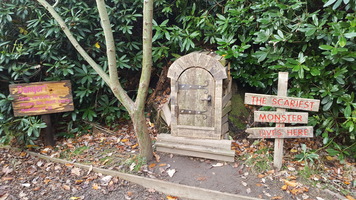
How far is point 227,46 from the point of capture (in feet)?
13.4

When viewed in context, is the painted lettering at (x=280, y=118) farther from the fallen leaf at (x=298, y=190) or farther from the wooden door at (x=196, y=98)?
the fallen leaf at (x=298, y=190)

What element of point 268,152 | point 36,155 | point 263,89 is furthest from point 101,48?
point 268,152

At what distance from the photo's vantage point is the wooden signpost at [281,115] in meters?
3.33

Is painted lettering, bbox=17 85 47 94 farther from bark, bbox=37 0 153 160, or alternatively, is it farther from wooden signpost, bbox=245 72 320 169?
wooden signpost, bbox=245 72 320 169

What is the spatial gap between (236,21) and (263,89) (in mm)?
1284

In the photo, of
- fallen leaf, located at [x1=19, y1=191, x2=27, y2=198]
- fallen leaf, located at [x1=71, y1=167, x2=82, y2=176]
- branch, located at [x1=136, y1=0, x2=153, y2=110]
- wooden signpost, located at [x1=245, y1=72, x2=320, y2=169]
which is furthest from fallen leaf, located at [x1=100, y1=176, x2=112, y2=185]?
wooden signpost, located at [x1=245, y1=72, x2=320, y2=169]

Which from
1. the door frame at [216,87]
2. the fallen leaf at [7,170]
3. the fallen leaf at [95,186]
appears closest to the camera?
the fallen leaf at [95,186]

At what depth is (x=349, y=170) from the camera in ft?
11.8

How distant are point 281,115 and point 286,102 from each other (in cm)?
19

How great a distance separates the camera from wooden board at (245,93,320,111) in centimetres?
326

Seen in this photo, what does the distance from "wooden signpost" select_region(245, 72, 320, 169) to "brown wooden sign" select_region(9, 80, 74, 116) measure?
120 inches

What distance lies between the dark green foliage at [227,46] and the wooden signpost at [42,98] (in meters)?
0.23

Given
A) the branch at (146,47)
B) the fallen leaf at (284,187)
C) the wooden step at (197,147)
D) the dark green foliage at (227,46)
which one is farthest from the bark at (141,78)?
the fallen leaf at (284,187)

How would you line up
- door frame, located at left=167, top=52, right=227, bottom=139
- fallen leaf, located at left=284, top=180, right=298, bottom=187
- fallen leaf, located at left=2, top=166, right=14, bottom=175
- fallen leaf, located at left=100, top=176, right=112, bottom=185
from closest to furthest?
1. fallen leaf, located at left=284, top=180, right=298, bottom=187
2. fallen leaf, located at left=100, top=176, right=112, bottom=185
3. door frame, located at left=167, top=52, right=227, bottom=139
4. fallen leaf, located at left=2, top=166, right=14, bottom=175
